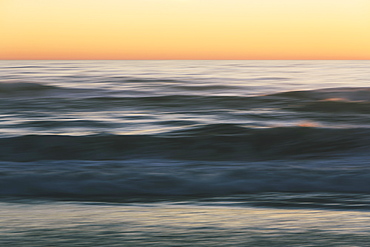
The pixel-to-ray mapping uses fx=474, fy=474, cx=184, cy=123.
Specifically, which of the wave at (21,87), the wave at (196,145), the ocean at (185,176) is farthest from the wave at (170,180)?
the wave at (21,87)

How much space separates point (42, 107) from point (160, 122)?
369 centimetres

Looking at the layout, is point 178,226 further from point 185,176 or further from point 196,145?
point 196,145

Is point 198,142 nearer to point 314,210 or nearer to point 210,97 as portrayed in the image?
point 314,210

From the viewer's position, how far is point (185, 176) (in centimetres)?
412

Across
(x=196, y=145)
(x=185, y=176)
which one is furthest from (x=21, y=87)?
(x=185, y=176)

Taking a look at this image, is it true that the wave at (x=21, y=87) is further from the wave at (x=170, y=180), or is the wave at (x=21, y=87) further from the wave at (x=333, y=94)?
the wave at (x=170, y=180)

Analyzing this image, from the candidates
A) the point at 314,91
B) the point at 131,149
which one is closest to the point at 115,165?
the point at 131,149

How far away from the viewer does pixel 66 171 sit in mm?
4230

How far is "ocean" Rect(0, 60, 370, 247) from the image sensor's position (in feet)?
7.86

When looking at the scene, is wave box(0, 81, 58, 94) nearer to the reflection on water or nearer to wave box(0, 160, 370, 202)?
wave box(0, 160, 370, 202)

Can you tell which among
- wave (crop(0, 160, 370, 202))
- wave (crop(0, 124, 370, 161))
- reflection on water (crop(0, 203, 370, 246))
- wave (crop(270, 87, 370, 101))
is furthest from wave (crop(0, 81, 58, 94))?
reflection on water (crop(0, 203, 370, 246))

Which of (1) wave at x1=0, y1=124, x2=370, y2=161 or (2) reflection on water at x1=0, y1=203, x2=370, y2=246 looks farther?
(1) wave at x1=0, y1=124, x2=370, y2=161

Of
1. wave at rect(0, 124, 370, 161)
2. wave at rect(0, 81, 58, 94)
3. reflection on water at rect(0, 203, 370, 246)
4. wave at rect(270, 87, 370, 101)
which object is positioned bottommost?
reflection on water at rect(0, 203, 370, 246)

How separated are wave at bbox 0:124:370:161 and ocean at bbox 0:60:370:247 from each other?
0.01 m
